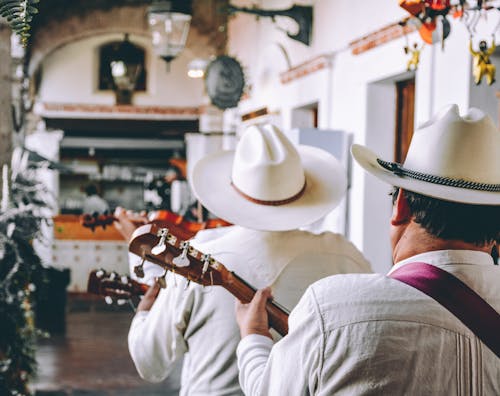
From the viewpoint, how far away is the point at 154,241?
2.00m

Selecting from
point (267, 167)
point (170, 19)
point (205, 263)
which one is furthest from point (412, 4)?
point (170, 19)

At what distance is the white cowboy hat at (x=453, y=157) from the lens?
5.17 ft

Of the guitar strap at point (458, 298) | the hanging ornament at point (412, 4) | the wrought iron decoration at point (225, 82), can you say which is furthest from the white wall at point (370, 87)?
the guitar strap at point (458, 298)

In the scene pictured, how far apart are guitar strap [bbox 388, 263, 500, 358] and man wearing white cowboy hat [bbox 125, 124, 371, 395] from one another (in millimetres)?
941

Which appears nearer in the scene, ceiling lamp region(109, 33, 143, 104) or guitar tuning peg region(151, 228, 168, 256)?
guitar tuning peg region(151, 228, 168, 256)

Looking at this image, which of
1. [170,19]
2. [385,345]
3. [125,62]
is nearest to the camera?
[385,345]

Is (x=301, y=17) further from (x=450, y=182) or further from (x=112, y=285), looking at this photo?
(x=450, y=182)

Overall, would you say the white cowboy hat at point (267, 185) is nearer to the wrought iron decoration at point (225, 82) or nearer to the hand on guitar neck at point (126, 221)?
the hand on guitar neck at point (126, 221)

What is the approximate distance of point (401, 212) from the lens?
159cm

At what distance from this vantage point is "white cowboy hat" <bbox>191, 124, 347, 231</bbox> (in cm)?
253

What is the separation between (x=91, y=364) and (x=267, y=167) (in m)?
5.22

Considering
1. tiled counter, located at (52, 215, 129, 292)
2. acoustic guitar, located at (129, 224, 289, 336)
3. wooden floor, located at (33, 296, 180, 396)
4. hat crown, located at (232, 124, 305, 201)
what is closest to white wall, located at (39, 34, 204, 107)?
tiled counter, located at (52, 215, 129, 292)

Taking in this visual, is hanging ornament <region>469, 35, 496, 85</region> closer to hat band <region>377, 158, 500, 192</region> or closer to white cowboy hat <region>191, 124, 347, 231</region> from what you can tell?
white cowboy hat <region>191, 124, 347, 231</region>

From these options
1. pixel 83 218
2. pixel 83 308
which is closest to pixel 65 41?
pixel 83 308
